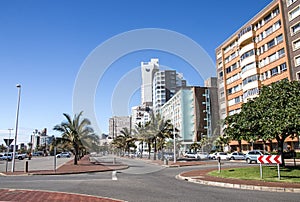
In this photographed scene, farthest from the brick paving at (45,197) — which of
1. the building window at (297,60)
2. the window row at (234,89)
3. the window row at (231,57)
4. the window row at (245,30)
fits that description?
the window row at (231,57)

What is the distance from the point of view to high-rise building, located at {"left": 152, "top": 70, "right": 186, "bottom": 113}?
159 meters

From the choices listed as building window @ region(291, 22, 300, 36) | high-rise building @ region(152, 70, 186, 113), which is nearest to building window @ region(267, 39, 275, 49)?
building window @ region(291, 22, 300, 36)

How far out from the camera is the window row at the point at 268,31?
165 feet

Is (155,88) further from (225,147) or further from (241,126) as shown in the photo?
(241,126)

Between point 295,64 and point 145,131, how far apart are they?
2775 centimetres

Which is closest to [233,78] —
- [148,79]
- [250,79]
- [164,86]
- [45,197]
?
[250,79]

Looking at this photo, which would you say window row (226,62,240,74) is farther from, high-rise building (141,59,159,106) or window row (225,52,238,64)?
high-rise building (141,59,159,106)

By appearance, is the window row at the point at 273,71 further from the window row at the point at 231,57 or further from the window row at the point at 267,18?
the window row at the point at 231,57

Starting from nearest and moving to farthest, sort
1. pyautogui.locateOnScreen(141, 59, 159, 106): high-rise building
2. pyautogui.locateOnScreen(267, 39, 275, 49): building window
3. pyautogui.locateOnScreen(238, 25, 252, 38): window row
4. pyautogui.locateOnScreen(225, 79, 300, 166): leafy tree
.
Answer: pyautogui.locateOnScreen(225, 79, 300, 166): leafy tree
pyautogui.locateOnScreen(267, 39, 275, 49): building window
pyautogui.locateOnScreen(238, 25, 252, 38): window row
pyautogui.locateOnScreen(141, 59, 159, 106): high-rise building

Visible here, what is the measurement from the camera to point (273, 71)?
51.4 m

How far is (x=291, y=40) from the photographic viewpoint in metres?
46.6

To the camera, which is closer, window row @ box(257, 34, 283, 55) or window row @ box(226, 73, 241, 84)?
window row @ box(257, 34, 283, 55)

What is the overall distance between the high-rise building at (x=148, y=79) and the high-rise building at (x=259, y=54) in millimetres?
101004

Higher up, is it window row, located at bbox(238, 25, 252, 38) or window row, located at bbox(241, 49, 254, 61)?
window row, located at bbox(238, 25, 252, 38)
